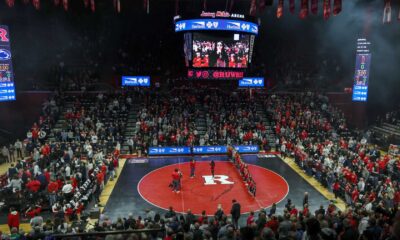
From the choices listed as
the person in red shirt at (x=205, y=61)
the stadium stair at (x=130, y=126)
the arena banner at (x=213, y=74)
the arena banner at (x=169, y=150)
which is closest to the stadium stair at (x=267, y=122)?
the arena banner at (x=213, y=74)

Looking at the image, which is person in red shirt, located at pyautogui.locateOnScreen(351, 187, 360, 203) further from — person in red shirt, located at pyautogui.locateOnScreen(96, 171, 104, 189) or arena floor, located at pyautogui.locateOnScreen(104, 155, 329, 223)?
person in red shirt, located at pyautogui.locateOnScreen(96, 171, 104, 189)

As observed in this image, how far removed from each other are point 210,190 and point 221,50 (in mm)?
12969

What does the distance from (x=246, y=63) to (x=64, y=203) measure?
1885cm

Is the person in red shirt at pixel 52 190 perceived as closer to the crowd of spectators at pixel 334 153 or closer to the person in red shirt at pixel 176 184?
the person in red shirt at pixel 176 184

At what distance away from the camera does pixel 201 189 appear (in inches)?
778

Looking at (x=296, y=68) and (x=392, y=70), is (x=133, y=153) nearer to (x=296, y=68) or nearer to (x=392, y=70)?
(x=296, y=68)

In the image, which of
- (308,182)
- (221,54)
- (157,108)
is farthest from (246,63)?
(308,182)

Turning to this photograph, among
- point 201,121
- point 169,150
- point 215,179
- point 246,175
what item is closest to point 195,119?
point 201,121

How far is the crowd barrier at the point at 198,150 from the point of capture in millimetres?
27016

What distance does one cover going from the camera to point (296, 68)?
38656mm

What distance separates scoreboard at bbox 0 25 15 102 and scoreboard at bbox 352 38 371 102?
27670 mm

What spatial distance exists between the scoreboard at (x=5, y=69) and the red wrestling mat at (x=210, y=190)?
458 inches

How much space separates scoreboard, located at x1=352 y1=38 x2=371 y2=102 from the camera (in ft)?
95.8

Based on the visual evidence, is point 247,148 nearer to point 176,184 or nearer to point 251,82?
point 176,184
